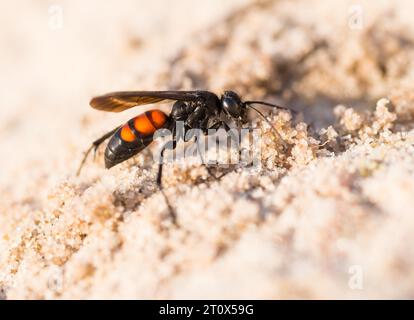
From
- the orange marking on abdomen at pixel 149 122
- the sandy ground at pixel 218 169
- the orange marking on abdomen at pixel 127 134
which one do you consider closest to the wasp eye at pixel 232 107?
the sandy ground at pixel 218 169

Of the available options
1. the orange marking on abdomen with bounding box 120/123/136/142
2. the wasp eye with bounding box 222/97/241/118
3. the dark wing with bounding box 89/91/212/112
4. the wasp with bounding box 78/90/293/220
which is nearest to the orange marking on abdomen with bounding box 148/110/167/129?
the wasp with bounding box 78/90/293/220

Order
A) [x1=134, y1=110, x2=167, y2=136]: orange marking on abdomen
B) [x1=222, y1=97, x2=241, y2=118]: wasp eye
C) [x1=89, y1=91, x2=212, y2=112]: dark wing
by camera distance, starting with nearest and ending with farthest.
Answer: [x1=89, y1=91, x2=212, y2=112]: dark wing < [x1=134, y1=110, x2=167, y2=136]: orange marking on abdomen < [x1=222, y1=97, x2=241, y2=118]: wasp eye

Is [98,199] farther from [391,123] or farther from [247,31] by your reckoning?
[247,31]

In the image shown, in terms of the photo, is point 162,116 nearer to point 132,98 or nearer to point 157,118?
point 157,118

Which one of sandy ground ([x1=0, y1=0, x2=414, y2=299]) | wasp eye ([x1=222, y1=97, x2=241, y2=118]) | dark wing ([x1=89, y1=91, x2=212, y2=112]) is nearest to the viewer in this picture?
sandy ground ([x1=0, y1=0, x2=414, y2=299])

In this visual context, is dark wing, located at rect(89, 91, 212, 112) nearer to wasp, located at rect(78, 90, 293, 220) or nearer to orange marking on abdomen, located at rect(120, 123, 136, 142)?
wasp, located at rect(78, 90, 293, 220)

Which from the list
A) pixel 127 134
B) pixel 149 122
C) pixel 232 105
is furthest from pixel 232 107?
pixel 127 134

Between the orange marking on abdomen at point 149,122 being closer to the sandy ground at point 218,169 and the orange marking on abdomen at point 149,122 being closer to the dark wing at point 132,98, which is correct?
the dark wing at point 132,98

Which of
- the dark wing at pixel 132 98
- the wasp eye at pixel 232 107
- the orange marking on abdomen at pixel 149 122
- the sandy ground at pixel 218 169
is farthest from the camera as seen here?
the wasp eye at pixel 232 107
